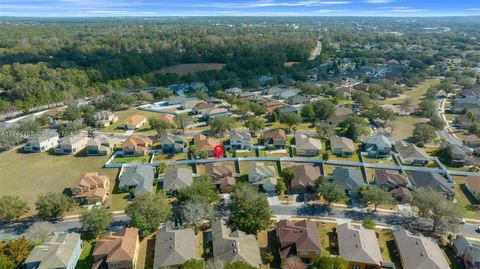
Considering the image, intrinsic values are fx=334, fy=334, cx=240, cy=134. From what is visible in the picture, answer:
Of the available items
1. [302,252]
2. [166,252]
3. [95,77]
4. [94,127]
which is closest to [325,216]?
[302,252]

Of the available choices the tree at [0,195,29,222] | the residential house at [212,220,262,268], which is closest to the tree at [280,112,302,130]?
the residential house at [212,220,262,268]

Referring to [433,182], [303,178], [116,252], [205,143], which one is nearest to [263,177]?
[303,178]

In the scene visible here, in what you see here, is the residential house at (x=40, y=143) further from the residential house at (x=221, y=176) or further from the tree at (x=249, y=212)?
the tree at (x=249, y=212)

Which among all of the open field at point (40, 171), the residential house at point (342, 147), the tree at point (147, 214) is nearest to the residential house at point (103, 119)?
the open field at point (40, 171)

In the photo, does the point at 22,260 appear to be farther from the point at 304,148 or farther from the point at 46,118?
the point at 46,118

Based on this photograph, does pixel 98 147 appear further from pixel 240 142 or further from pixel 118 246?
pixel 118 246

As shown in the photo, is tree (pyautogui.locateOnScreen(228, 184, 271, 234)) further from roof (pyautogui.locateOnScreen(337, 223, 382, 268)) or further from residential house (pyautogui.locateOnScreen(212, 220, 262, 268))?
roof (pyautogui.locateOnScreen(337, 223, 382, 268))
